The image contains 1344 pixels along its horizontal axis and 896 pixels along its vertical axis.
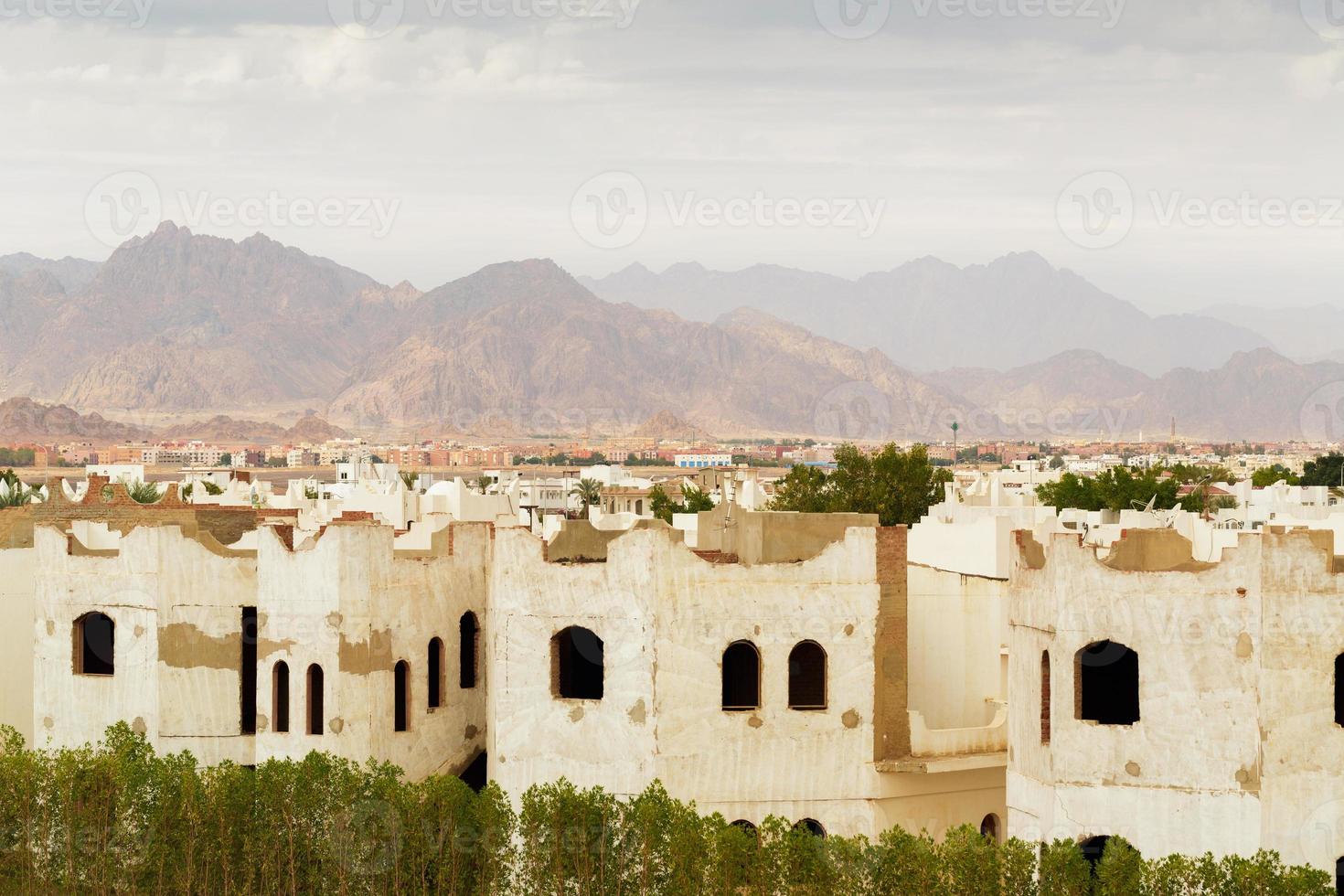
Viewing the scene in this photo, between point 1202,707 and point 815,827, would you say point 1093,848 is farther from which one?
A: point 815,827

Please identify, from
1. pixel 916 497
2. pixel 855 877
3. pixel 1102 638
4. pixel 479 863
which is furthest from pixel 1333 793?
pixel 916 497

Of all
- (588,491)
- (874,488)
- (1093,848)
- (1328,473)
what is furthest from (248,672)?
(1328,473)

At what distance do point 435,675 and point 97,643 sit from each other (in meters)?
6.29

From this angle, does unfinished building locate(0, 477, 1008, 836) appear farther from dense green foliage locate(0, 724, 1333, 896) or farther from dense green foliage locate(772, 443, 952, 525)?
dense green foliage locate(772, 443, 952, 525)

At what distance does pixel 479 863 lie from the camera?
1082 inches

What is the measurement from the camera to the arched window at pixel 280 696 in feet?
100

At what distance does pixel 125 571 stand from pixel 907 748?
523 inches

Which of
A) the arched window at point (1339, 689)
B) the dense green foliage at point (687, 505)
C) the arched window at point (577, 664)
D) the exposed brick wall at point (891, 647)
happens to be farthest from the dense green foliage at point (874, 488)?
the arched window at point (1339, 689)

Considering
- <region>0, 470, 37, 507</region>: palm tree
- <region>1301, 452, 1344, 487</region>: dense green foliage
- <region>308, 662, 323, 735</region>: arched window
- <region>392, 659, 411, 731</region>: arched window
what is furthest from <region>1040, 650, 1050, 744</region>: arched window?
<region>1301, 452, 1344, 487</region>: dense green foliage

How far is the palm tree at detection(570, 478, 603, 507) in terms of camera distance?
129m

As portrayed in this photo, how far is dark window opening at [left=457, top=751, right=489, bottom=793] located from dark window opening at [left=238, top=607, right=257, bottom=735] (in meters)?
3.60

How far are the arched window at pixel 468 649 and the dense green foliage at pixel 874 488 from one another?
4911cm

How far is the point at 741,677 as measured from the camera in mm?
29922

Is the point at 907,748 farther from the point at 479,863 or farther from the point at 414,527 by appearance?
the point at 414,527
